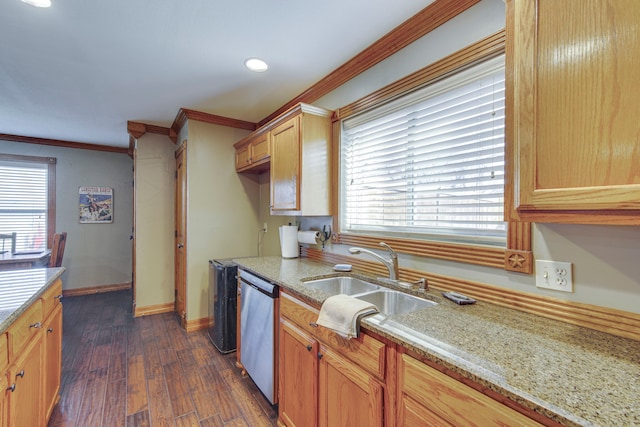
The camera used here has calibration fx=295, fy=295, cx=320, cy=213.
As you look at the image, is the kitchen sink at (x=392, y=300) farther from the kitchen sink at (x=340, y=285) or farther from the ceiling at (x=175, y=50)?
the ceiling at (x=175, y=50)

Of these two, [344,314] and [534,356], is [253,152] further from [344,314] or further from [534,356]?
[534,356]

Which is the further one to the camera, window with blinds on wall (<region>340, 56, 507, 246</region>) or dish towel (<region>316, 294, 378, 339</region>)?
window with blinds on wall (<region>340, 56, 507, 246</region>)

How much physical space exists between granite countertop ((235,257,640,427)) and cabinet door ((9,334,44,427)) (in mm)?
1490

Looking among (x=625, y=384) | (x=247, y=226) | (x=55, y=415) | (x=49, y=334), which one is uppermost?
(x=247, y=226)

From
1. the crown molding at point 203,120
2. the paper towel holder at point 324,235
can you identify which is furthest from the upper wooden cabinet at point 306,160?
the crown molding at point 203,120

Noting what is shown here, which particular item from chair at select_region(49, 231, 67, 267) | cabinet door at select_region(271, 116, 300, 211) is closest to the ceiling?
cabinet door at select_region(271, 116, 300, 211)

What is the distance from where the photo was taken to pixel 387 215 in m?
2.02

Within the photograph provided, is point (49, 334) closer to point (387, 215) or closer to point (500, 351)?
point (387, 215)

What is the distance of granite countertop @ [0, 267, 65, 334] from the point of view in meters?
1.20

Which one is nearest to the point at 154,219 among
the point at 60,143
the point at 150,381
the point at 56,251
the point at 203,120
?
the point at 56,251

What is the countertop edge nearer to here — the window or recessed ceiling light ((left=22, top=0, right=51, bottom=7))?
recessed ceiling light ((left=22, top=0, right=51, bottom=7))

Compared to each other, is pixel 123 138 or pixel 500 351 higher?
pixel 123 138

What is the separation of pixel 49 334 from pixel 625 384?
257cm

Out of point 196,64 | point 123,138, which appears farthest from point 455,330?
point 123,138
